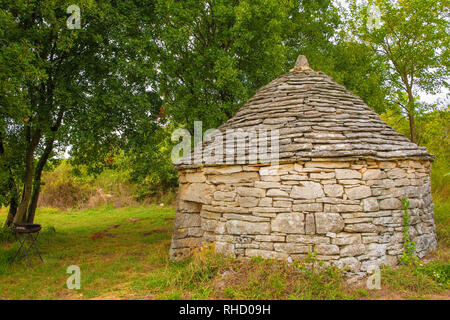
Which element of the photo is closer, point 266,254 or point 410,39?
point 266,254

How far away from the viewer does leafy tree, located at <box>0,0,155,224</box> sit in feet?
21.4

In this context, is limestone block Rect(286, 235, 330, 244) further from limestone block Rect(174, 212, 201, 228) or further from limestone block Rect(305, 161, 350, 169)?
limestone block Rect(174, 212, 201, 228)

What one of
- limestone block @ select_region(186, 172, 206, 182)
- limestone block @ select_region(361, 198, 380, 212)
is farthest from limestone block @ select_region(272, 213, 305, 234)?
limestone block @ select_region(186, 172, 206, 182)

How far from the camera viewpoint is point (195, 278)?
480 centimetres

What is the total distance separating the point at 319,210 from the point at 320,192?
10.9 inches

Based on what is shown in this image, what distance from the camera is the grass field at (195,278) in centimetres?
432

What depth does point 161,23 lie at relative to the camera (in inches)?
338

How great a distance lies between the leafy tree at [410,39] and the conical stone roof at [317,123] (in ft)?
19.3

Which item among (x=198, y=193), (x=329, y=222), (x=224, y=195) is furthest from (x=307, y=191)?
(x=198, y=193)

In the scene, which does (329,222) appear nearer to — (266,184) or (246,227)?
(266,184)

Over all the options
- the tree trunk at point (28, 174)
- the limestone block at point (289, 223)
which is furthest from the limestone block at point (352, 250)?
the tree trunk at point (28, 174)

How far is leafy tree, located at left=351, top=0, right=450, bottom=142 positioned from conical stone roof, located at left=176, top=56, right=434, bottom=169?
19.3ft

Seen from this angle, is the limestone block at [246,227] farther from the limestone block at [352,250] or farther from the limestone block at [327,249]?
the limestone block at [352,250]

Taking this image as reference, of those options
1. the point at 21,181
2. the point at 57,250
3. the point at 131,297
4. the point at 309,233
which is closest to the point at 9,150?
the point at 21,181
